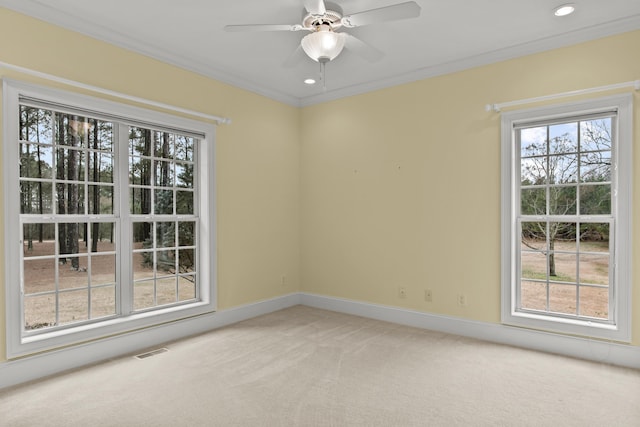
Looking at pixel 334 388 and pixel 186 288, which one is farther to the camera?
pixel 186 288

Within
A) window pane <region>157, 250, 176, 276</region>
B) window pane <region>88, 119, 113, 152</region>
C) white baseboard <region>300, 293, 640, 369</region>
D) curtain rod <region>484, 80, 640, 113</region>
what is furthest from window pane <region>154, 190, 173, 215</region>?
curtain rod <region>484, 80, 640, 113</region>

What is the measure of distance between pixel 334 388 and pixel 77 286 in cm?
233

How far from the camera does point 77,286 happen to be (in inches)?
128

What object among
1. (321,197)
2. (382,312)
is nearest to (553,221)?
(382,312)

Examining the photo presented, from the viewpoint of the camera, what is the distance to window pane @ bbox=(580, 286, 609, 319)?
333cm

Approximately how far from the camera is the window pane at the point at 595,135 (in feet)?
10.7

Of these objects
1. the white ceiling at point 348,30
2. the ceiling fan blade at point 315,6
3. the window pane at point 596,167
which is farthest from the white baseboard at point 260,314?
the ceiling fan blade at point 315,6

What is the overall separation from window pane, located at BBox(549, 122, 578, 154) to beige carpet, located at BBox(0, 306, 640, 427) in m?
1.84

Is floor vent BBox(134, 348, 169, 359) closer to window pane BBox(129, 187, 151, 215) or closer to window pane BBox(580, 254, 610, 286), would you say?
window pane BBox(129, 187, 151, 215)

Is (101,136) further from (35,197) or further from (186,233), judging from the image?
(186,233)

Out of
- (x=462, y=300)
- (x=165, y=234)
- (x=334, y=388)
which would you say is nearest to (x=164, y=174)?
(x=165, y=234)

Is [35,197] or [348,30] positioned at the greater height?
[348,30]

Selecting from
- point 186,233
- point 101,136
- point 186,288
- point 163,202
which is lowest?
point 186,288

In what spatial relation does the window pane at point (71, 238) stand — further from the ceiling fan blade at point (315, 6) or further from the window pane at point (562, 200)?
the window pane at point (562, 200)
